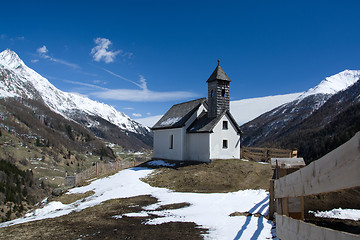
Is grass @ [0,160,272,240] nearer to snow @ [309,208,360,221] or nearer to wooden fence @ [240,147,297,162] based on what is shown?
wooden fence @ [240,147,297,162]

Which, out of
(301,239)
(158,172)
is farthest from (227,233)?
(158,172)

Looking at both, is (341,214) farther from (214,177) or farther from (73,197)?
(73,197)

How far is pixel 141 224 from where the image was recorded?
11.1 m

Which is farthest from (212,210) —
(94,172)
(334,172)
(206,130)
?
(94,172)

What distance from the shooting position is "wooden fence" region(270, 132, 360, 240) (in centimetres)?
242

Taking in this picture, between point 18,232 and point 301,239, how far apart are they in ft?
37.0

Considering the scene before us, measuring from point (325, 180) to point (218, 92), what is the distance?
98.4 ft

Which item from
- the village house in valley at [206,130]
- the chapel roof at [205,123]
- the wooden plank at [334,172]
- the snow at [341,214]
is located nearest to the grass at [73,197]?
the village house in valley at [206,130]

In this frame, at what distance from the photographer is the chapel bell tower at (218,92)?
32.1 metres

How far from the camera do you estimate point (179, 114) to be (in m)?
36.7

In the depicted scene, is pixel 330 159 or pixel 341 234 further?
pixel 330 159

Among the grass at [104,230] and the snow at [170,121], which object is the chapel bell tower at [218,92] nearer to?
the snow at [170,121]

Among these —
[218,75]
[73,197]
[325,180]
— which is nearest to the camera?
[325,180]

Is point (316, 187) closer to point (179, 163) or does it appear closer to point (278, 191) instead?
point (278, 191)
